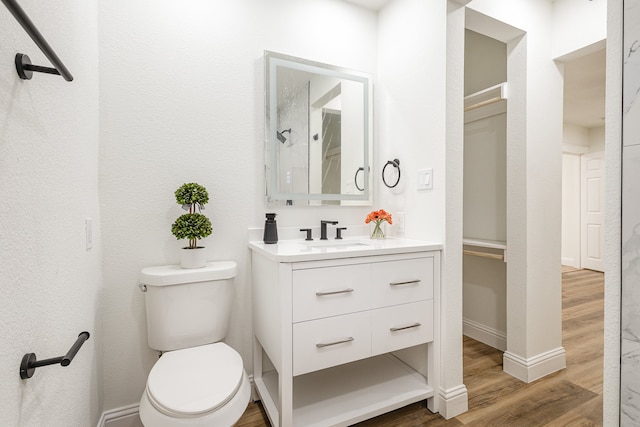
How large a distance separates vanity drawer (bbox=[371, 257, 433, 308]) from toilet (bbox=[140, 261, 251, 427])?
2.37ft

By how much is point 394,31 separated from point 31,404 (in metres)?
2.45

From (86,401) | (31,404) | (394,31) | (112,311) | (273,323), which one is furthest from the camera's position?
(394,31)

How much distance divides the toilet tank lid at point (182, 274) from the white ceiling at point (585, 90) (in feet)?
10.9

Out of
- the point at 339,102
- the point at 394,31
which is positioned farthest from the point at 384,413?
the point at 394,31

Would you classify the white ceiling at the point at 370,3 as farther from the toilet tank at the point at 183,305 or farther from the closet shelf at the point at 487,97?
the toilet tank at the point at 183,305

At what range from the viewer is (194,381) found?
117 centimetres

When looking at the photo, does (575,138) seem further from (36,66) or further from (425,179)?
(36,66)

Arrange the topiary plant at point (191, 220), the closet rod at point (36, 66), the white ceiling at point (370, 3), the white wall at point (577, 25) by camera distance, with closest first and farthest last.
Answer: the closet rod at point (36, 66)
the topiary plant at point (191, 220)
the white wall at point (577, 25)
the white ceiling at point (370, 3)

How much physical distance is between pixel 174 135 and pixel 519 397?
8.20 feet

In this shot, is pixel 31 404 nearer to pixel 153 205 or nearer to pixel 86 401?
pixel 86 401

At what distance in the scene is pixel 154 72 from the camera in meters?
1.66

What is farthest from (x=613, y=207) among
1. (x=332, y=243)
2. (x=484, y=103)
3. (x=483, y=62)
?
(x=483, y=62)

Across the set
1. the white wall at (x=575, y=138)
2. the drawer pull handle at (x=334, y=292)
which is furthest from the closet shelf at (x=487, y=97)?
the white wall at (x=575, y=138)

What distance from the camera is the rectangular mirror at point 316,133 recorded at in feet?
6.29
